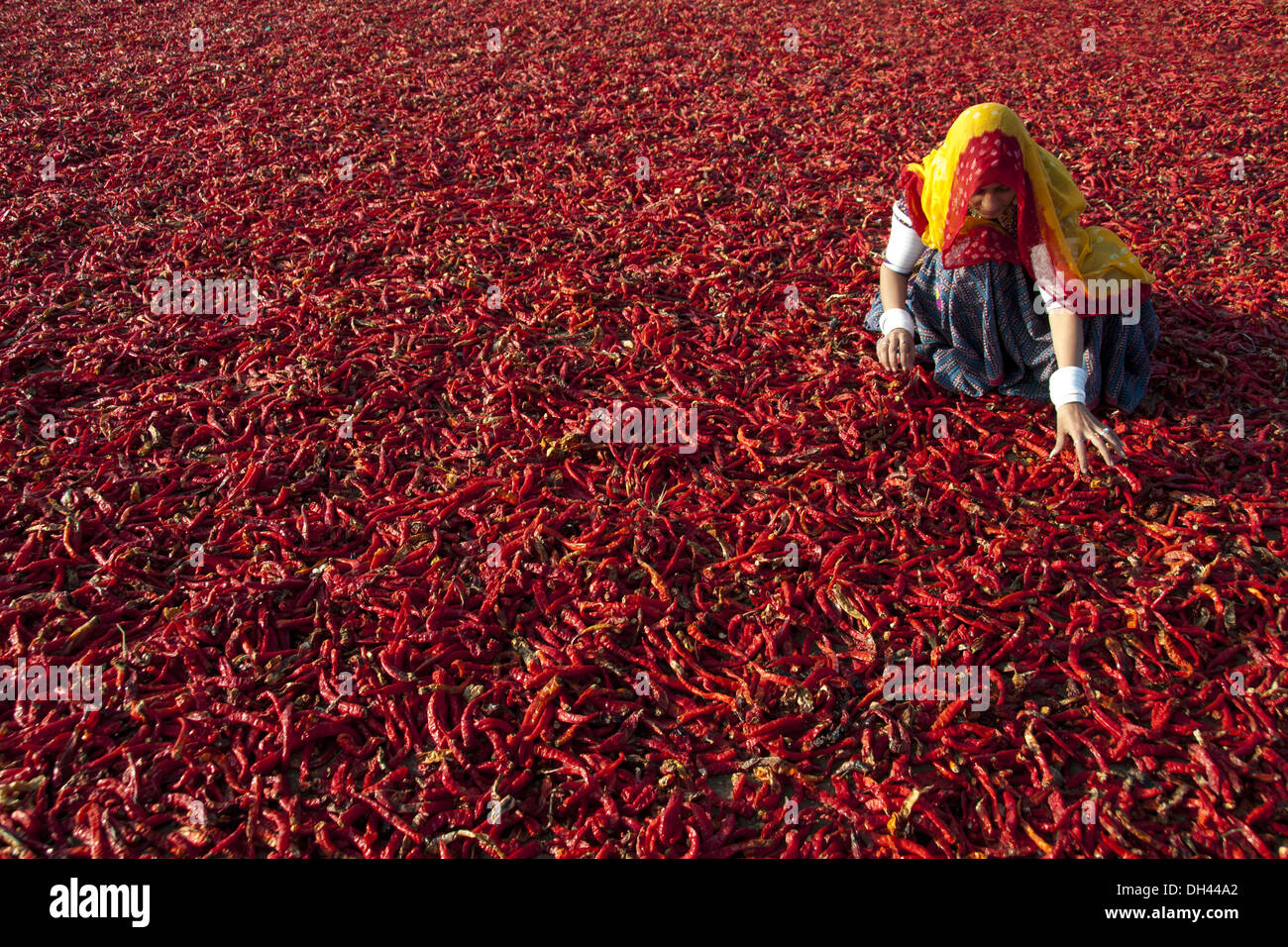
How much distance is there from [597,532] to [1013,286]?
2686mm

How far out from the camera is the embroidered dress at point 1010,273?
4.09 metres

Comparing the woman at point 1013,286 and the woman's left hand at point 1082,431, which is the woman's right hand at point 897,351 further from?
the woman's left hand at point 1082,431

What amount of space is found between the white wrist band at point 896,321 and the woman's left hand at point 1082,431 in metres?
1.05

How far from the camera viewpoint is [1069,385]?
4191mm

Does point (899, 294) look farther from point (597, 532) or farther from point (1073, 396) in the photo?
point (597, 532)

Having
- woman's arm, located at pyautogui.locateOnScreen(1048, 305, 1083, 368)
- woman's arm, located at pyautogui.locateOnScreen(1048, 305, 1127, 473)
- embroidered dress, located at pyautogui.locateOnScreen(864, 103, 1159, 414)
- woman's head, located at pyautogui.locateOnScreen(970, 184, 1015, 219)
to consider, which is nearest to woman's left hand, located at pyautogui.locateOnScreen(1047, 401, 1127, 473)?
woman's arm, located at pyautogui.locateOnScreen(1048, 305, 1127, 473)

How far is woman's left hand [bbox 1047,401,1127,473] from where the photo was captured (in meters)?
4.11

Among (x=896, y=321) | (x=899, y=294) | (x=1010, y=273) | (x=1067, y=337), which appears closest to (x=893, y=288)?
(x=899, y=294)

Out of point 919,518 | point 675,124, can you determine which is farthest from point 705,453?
point 675,124

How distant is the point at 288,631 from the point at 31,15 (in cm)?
1399

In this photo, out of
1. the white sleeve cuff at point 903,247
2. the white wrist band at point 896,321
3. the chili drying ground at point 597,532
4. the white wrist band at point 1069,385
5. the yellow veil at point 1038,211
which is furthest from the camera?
the white wrist band at point 896,321

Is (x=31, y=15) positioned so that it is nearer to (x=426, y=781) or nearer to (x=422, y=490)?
(x=422, y=490)

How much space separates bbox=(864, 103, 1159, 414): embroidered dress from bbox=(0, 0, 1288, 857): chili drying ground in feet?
0.88

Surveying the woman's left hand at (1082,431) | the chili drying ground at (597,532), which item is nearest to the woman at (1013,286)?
the woman's left hand at (1082,431)
